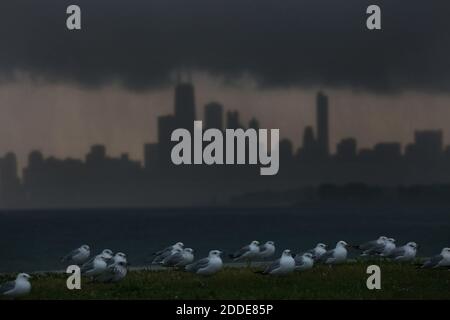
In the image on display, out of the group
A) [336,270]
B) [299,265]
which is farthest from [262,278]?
[336,270]

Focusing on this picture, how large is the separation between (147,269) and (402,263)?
990 centimetres

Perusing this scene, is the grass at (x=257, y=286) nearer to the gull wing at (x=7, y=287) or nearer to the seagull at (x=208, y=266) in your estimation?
the seagull at (x=208, y=266)

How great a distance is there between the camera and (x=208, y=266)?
28.6 metres

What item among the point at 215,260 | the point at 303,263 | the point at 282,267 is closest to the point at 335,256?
the point at 303,263

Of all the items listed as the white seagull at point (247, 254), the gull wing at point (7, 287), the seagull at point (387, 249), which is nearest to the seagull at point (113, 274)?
the gull wing at point (7, 287)

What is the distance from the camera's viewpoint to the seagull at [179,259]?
30.8m

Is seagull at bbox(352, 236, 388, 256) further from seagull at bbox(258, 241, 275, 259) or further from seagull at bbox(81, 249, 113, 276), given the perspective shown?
seagull at bbox(81, 249, 113, 276)

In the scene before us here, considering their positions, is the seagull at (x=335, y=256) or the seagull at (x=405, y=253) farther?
the seagull at (x=405, y=253)

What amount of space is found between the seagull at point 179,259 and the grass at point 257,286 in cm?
35

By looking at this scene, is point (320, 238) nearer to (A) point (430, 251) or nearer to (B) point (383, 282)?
(A) point (430, 251)

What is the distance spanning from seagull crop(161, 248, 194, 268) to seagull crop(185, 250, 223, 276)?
149cm

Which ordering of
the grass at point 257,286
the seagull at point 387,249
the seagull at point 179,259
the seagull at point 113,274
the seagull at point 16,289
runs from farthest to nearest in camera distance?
the seagull at point 387,249 < the seagull at point 179,259 < the seagull at point 113,274 < the grass at point 257,286 < the seagull at point 16,289

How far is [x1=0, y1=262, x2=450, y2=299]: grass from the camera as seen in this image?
25.4m

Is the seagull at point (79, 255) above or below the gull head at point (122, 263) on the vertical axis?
below
